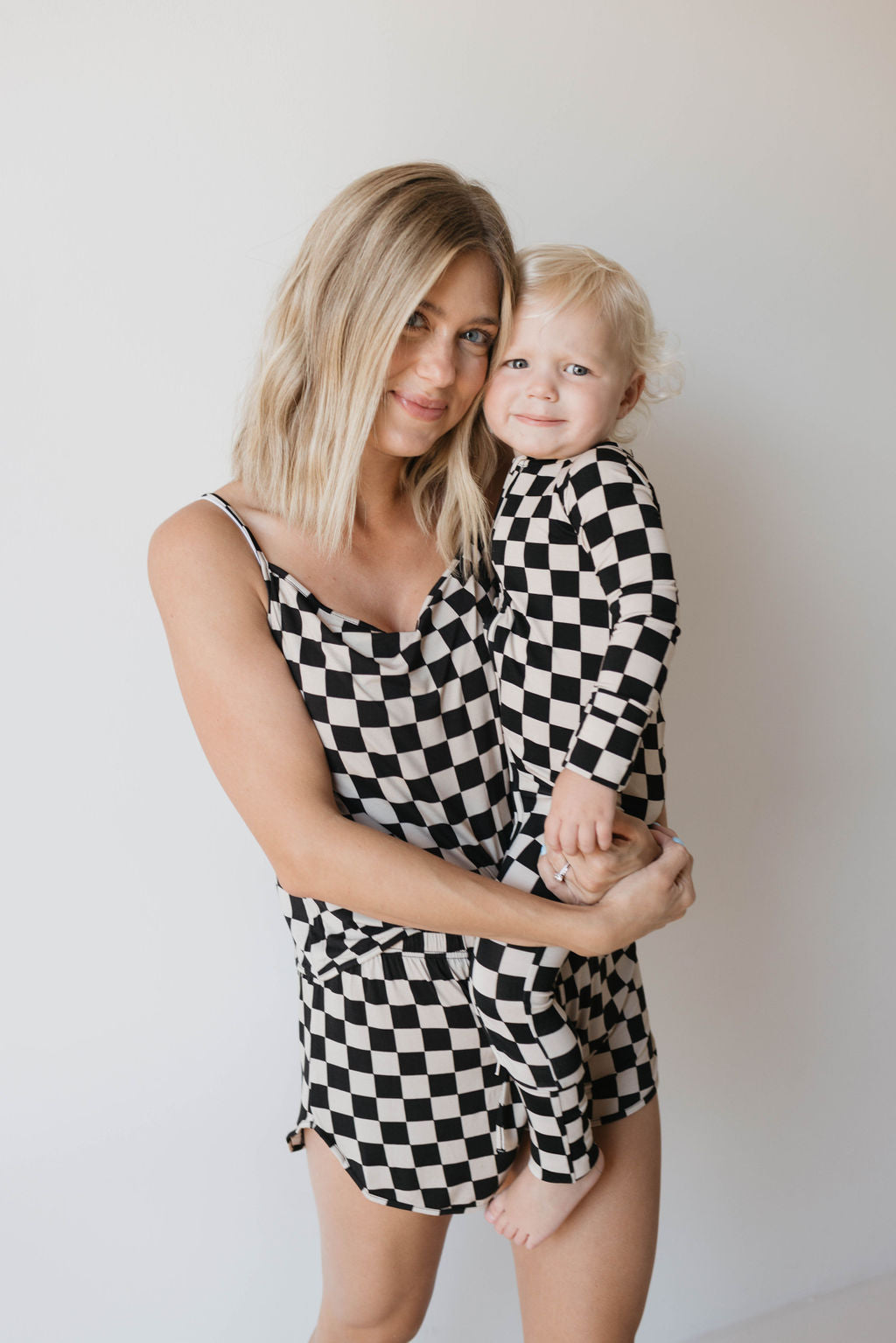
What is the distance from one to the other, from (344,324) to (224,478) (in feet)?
1.52

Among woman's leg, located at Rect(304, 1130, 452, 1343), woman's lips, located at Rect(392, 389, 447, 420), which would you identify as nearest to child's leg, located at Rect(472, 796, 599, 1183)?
woman's leg, located at Rect(304, 1130, 452, 1343)

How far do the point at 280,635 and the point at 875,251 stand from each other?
5.00 feet

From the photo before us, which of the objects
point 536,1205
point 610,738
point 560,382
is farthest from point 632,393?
point 536,1205

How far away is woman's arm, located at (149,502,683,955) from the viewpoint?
1.34 metres

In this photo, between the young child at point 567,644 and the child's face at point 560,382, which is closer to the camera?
the young child at point 567,644

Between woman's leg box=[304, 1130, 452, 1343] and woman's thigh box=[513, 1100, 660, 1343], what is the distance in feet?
0.49

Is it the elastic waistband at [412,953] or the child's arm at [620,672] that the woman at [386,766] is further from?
the child's arm at [620,672]

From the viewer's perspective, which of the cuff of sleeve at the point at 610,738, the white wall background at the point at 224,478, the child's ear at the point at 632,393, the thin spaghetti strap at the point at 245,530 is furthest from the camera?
the white wall background at the point at 224,478

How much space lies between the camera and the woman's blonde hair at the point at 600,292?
1466mm

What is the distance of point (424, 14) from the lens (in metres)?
1.80

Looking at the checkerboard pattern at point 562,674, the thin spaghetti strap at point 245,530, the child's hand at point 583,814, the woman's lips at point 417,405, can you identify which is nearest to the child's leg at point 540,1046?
the checkerboard pattern at point 562,674

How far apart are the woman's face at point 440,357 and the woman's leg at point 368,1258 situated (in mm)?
985

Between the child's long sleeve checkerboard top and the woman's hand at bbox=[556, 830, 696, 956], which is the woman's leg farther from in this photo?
the child's long sleeve checkerboard top

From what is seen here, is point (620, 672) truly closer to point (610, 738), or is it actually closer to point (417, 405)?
point (610, 738)
